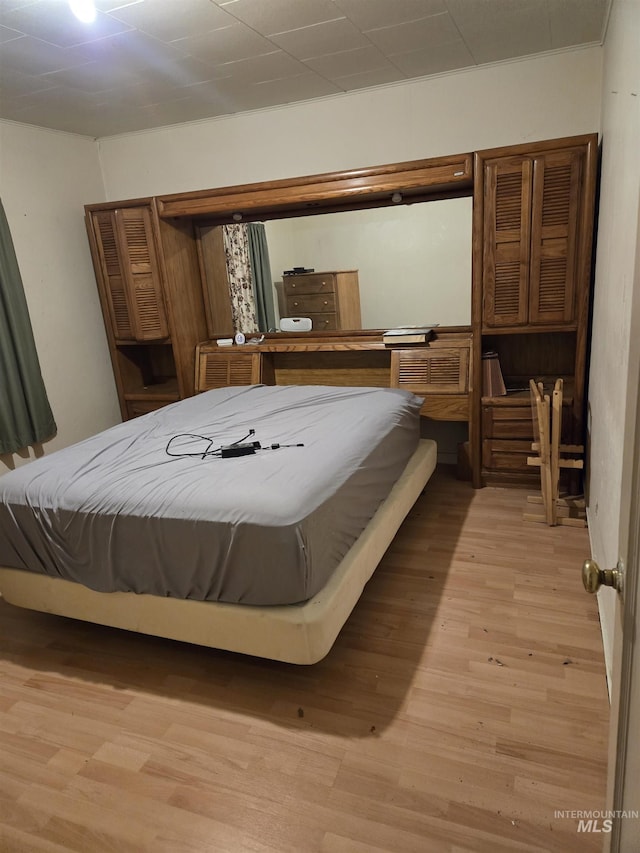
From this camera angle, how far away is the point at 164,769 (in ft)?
5.32

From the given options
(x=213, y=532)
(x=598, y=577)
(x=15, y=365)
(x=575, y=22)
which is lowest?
(x=213, y=532)

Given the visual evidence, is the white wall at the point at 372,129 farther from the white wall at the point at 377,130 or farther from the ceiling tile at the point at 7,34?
the ceiling tile at the point at 7,34

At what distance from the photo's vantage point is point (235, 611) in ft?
5.97

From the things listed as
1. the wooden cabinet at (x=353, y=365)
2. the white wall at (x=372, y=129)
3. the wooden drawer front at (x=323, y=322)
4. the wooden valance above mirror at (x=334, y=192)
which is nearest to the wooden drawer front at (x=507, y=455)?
the wooden cabinet at (x=353, y=365)

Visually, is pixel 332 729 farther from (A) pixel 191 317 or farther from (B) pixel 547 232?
(A) pixel 191 317

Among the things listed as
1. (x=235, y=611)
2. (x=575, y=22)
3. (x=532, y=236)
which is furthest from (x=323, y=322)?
(x=235, y=611)

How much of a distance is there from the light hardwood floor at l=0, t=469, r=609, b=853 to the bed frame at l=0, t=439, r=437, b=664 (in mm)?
179

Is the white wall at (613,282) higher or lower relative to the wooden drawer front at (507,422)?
higher

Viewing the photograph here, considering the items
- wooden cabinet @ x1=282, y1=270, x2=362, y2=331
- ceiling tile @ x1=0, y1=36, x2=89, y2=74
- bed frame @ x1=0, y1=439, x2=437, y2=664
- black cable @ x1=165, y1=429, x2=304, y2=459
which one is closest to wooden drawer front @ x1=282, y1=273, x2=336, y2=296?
wooden cabinet @ x1=282, y1=270, x2=362, y2=331

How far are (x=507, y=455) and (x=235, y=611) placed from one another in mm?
2088

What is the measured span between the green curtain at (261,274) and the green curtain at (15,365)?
153 centimetres

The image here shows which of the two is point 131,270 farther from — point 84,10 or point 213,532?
point 213,532

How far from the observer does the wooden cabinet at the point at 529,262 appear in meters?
2.84

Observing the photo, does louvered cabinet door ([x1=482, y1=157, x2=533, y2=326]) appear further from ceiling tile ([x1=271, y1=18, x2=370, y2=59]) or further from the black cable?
the black cable
